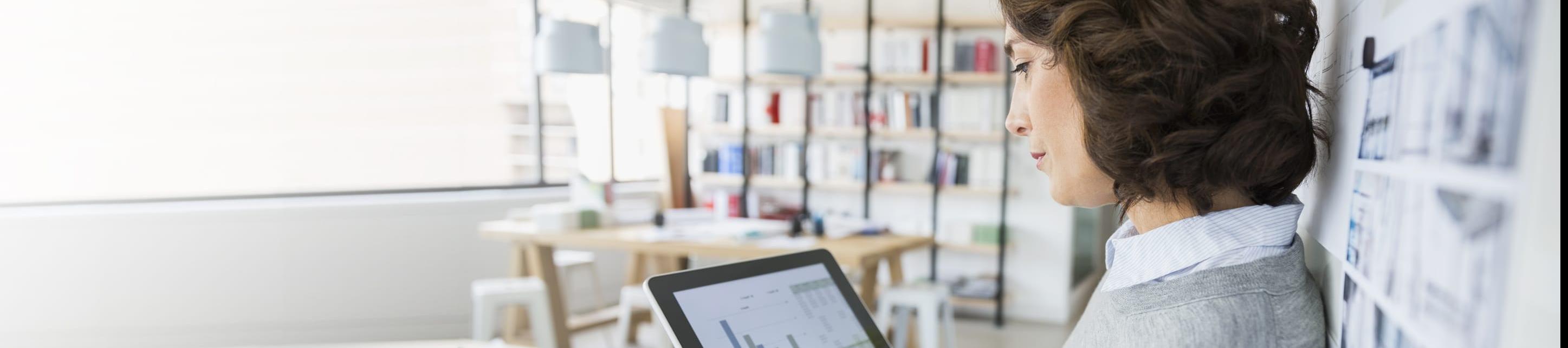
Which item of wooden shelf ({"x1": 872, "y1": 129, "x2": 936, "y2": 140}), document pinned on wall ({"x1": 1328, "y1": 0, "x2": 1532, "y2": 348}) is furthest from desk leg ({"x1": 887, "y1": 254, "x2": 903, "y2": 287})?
document pinned on wall ({"x1": 1328, "y1": 0, "x2": 1532, "y2": 348})

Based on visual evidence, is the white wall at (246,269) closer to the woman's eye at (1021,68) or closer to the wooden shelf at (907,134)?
the wooden shelf at (907,134)

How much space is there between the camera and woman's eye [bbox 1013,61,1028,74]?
2.84 ft

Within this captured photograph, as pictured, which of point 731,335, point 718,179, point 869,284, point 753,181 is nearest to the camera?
point 731,335

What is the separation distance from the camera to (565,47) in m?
3.54

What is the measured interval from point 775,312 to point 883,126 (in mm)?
4164

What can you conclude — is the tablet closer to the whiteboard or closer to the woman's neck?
the woman's neck

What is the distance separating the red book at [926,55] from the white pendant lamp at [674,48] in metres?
1.72

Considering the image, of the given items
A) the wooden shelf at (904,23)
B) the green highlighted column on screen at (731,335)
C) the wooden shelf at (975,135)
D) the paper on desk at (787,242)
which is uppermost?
the wooden shelf at (904,23)

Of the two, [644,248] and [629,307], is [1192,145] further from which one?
[629,307]

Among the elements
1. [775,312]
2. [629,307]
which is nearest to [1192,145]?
[775,312]

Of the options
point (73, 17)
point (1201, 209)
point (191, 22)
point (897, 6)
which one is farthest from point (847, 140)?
point (1201, 209)

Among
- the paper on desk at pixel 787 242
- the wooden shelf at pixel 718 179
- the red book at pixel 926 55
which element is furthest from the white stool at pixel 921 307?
the wooden shelf at pixel 718 179

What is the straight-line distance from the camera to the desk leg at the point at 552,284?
4.08 metres

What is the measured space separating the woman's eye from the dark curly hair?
8 cm
